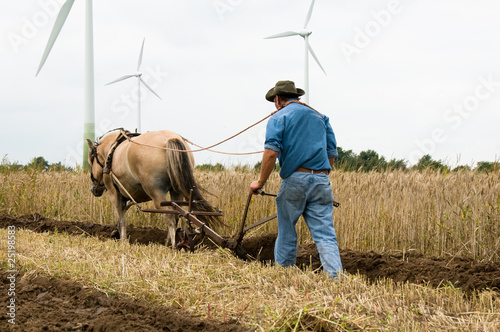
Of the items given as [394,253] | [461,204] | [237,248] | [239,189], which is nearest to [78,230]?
[239,189]

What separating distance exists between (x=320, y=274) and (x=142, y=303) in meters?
1.72

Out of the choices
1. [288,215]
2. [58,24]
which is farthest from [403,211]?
[58,24]

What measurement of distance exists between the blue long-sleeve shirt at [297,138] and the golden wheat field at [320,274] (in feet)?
3.51

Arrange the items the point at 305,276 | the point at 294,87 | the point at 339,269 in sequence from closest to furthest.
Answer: the point at 305,276 → the point at 339,269 → the point at 294,87

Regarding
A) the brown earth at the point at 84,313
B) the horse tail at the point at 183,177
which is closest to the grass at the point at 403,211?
the horse tail at the point at 183,177

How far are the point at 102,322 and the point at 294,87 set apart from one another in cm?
296

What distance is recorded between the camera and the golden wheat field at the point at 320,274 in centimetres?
342

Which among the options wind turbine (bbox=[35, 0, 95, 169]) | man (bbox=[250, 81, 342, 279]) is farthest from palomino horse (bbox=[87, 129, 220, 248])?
wind turbine (bbox=[35, 0, 95, 169])

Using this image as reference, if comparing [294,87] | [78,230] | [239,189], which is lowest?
[78,230]

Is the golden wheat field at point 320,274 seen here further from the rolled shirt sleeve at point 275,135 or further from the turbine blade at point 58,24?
the turbine blade at point 58,24

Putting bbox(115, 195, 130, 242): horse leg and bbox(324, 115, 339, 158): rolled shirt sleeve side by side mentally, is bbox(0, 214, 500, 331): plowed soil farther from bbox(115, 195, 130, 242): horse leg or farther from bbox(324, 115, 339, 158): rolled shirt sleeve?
bbox(115, 195, 130, 242): horse leg

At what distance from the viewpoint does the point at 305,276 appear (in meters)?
4.31

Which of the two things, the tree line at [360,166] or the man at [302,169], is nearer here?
the man at [302,169]

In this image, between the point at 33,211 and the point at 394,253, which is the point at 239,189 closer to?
the point at 394,253
